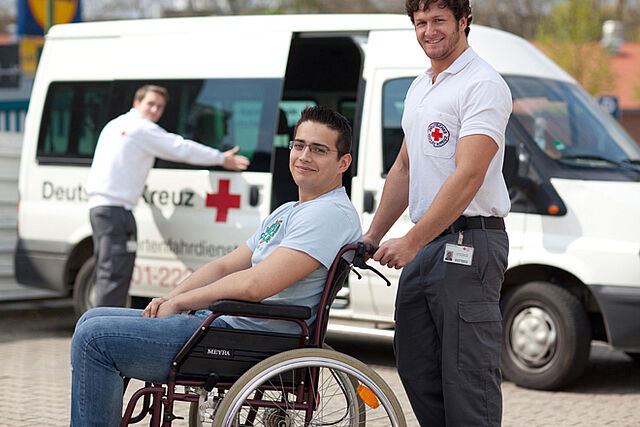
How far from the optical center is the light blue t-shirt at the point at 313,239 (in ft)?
12.4

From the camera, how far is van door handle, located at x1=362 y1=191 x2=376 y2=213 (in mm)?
7239


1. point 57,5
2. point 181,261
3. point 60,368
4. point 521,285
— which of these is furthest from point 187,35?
point 57,5

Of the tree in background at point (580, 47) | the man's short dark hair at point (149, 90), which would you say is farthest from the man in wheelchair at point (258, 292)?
the tree in background at point (580, 47)

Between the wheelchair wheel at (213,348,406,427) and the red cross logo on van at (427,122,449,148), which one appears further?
the red cross logo on van at (427,122,449,148)

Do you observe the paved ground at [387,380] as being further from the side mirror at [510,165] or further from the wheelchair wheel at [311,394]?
the wheelchair wheel at [311,394]

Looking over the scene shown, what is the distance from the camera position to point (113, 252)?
25.6ft

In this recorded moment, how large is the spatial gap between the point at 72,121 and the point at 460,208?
588cm

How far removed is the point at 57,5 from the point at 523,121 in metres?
8.39

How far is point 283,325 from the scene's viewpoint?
3.84 metres

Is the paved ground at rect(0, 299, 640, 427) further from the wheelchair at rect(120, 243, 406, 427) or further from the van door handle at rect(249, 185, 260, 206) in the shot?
the wheelchair at rect(120, 243, 406, 427)

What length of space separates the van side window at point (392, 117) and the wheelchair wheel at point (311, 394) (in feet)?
11.4

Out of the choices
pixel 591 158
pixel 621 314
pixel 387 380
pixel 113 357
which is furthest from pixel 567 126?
pixel 113 357

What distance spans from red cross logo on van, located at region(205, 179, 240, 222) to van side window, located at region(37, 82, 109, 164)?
53.1 inches

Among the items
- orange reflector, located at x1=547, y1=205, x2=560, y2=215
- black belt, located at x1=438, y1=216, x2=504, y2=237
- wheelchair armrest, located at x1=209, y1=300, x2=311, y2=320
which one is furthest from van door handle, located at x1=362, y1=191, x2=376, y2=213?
wheelchair armrest, located at x1=209, y1=300, x2=311, y2=320
